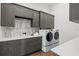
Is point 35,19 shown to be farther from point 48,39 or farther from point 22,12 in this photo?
point 48,39

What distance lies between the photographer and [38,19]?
12.1 feet

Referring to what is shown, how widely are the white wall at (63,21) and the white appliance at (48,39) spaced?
0.99 feet

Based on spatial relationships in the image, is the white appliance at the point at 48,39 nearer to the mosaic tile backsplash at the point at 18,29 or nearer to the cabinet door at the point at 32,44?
the cabinet door at the point at 32,44

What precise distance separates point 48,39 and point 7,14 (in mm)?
1814

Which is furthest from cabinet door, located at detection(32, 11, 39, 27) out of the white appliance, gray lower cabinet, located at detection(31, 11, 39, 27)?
the white appliance

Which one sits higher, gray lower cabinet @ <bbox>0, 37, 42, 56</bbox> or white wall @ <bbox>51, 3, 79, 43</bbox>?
white wall @ <bbox>51, 3, 79, 43</bbox>

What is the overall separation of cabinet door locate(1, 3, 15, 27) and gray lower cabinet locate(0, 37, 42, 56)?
1.65 ft

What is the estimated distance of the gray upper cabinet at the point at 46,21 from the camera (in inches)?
149

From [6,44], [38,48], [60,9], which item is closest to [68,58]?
[6,44]

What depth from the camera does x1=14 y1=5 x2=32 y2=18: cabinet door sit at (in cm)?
276

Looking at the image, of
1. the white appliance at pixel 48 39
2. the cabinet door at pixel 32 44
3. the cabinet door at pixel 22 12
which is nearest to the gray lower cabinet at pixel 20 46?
the cabinet door at pixel 32 44

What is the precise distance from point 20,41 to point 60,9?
183 cm

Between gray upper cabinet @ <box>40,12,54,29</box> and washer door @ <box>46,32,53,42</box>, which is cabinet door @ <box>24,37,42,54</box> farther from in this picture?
gray upper cabinet @ <box>40,12,54,29</box>

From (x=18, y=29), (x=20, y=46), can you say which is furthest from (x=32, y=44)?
(x=18, y=29)
